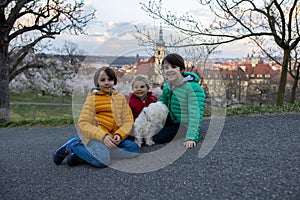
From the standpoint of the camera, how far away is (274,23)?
678cm

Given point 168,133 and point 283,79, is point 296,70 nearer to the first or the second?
point 283,79

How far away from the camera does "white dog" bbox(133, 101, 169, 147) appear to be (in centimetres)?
305

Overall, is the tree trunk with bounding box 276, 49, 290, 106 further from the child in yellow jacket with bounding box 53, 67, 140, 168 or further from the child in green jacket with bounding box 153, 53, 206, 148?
the child in yellow jacket with bounding box 53, 67, 140, 168

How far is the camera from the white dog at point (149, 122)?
3053mm

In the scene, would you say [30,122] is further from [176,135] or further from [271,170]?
[271,170]

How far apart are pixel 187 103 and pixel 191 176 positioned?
108cm


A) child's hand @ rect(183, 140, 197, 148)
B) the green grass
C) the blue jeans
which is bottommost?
the green grass

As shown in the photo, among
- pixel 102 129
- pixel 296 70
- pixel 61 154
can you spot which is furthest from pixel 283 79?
pixel 61 154

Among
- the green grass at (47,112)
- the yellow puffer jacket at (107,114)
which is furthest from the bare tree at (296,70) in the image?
the yellow puffer jacket at (107,114)

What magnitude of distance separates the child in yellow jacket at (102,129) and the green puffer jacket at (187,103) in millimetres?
510

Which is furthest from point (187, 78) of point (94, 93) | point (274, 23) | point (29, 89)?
point (29, 89)

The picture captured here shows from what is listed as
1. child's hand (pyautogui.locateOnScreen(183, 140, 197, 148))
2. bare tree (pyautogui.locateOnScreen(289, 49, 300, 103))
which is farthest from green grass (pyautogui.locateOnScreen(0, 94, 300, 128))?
bare tree (pyautogui.locateOnScreen(289, 49, 300, 103))

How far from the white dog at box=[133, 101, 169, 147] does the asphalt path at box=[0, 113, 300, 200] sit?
13 cm

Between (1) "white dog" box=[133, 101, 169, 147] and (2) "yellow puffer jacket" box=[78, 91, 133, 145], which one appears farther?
(1) "white dog" box=[133, 101, 169, 147]
